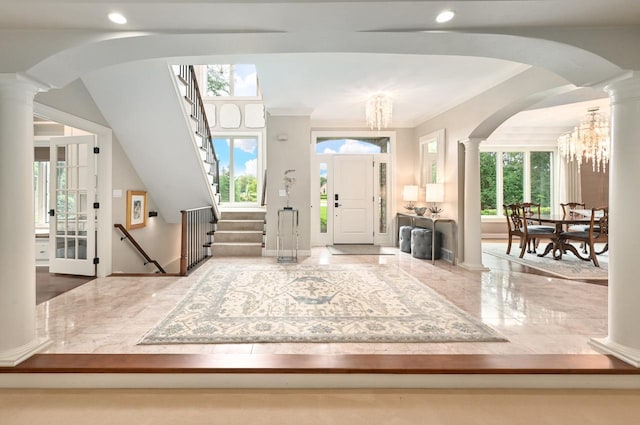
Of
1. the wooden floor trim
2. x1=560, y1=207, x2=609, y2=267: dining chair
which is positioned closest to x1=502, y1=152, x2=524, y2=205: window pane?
x1=560, y1=207, x2=609, y2=267: dining chair

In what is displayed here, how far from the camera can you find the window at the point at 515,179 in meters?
8.82

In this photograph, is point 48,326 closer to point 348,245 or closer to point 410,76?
point 410,76

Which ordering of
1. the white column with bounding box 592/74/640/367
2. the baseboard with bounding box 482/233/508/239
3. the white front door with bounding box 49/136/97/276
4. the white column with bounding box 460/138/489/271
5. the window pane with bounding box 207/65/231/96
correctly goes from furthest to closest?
the window pane with bounding box 207/65/231/96 < the baseboard with bounding box 482/233/508/239 < the white column with bounding box 460/138/489/271 < the white front door with bounding box 49/136/97/276 < the white column with bounding box 592/74/640/367

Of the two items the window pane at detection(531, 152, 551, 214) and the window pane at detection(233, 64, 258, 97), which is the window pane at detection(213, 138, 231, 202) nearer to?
the window pane at detection(233, 64, 258, 97)

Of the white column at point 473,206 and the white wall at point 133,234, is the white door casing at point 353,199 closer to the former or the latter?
the white column at point 473,206

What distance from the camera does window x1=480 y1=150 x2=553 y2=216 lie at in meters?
8.82

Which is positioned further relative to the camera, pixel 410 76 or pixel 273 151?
pixel 273 151

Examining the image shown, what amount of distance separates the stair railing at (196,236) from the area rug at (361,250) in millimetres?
2415

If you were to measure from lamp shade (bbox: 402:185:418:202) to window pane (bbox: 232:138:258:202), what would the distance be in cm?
435

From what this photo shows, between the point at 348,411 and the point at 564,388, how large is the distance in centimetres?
145
